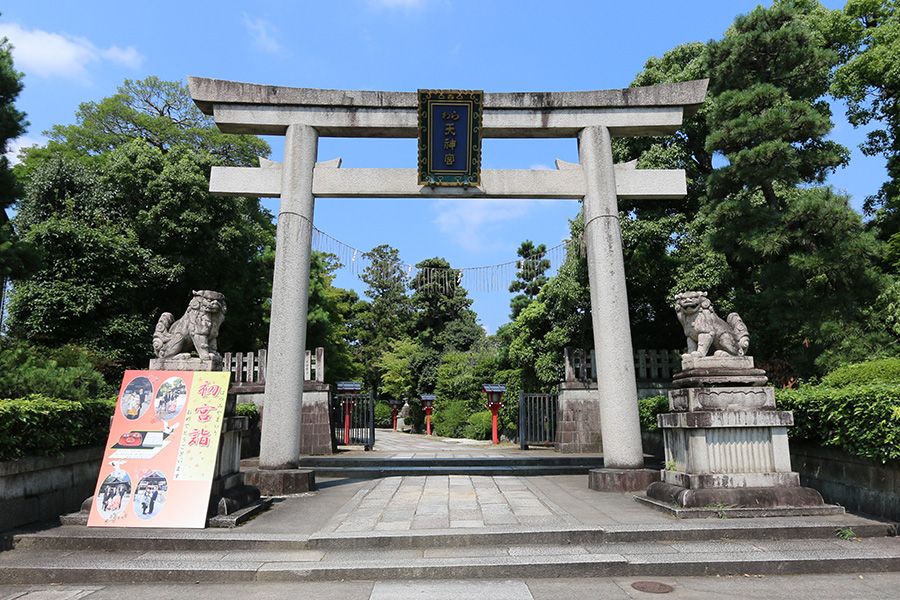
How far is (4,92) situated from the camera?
37.7 ft

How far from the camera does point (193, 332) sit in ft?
21.3

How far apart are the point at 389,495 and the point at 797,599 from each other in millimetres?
4987

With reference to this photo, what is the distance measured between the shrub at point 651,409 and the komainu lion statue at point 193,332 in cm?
836

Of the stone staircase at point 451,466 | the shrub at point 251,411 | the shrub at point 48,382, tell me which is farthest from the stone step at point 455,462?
the shrub at point 48,382

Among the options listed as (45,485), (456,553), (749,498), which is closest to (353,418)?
(45,485)

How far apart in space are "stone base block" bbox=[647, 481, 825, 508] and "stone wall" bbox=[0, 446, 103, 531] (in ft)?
22.8

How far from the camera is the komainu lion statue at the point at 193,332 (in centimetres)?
647

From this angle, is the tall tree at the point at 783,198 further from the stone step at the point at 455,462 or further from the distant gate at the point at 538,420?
the distant gate at the point at 538,420

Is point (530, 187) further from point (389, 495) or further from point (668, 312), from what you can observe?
point (668, 312)

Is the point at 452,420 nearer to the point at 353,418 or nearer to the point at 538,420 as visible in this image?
the point at 353,418

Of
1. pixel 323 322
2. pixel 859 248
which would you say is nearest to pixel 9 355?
pixel 859 248

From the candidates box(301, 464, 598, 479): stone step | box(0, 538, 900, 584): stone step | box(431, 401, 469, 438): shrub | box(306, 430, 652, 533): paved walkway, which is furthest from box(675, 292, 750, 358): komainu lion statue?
box(431, 401, 469, 438): shrub

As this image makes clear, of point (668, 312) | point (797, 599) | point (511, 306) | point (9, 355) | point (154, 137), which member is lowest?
point (797, 599)

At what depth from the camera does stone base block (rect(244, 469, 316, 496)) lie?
7492mm
